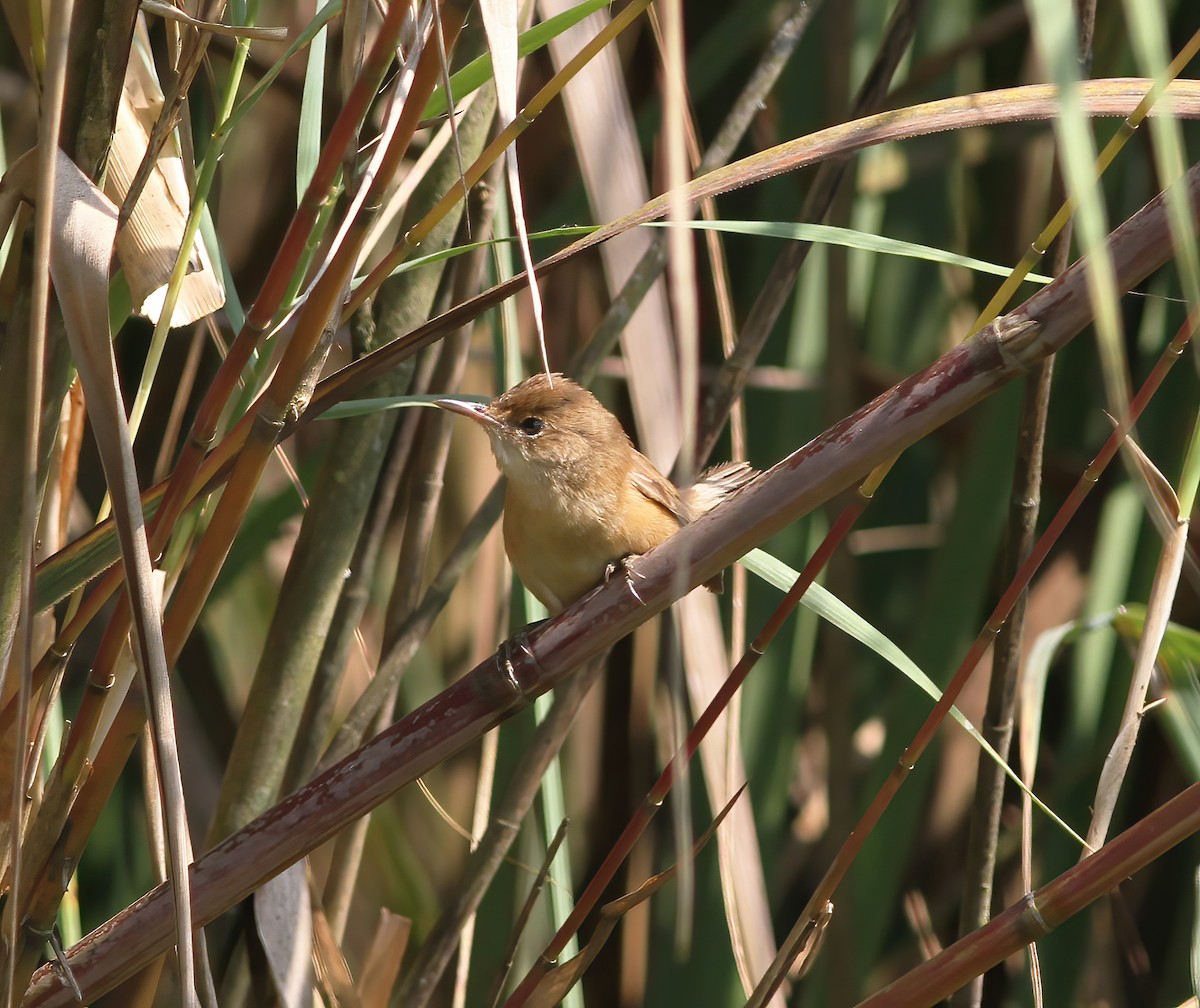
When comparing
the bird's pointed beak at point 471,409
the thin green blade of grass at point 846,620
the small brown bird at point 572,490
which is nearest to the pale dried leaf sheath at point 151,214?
the bird's pointed beak at point 471,409

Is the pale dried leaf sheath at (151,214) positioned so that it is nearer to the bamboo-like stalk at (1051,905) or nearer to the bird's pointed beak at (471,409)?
the bird's pointed beak at (471,409)

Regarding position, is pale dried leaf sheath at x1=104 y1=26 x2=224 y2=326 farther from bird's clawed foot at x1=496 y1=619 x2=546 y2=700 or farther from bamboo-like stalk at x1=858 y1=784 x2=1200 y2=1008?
bamboo-like stalk at x1=858 y1=784 x2=1200 y2=1008

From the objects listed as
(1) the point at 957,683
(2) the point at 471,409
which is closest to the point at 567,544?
(2) the point at 471,409

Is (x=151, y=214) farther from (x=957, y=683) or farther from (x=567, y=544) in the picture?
(x=957, y=683)

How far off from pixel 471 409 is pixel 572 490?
0.27m

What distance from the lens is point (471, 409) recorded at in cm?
145

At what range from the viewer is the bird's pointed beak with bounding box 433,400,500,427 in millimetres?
1271

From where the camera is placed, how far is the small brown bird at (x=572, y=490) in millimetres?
1596

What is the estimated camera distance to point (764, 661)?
2.07 meters

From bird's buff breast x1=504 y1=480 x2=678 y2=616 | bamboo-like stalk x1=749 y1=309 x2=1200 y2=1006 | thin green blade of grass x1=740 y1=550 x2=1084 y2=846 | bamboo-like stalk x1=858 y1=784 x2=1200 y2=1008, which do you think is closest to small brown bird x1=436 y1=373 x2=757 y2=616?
bird's buff breast x1=504 y1=480 x2=678 y2=616

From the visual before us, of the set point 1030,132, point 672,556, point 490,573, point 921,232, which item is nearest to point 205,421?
point 672,556

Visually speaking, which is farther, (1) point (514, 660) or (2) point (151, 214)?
(2) point (151, 214)

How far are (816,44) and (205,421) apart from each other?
1.60 meters

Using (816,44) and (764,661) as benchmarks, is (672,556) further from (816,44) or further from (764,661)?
(816,44)
